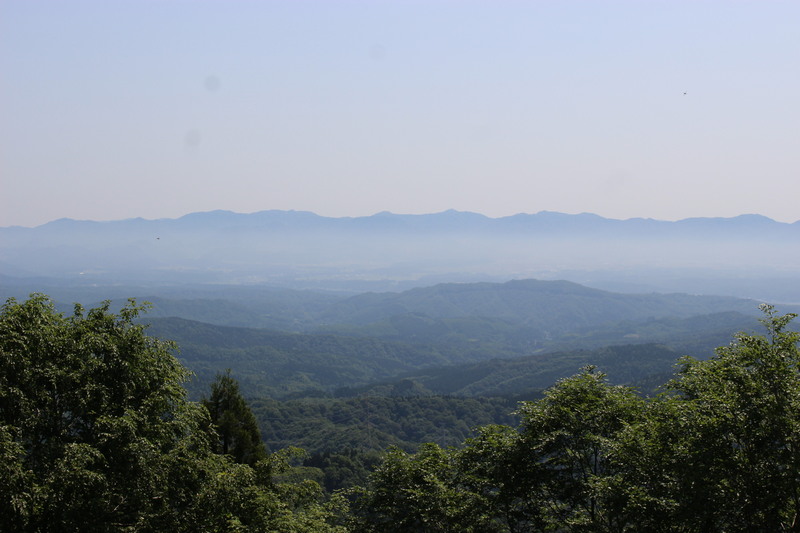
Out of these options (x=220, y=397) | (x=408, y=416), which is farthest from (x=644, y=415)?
(x=408, y=416)

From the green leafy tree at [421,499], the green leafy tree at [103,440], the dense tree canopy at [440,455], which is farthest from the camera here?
the green leafy tree at [421,499]

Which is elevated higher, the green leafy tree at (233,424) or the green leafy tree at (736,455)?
the green leafy tree at (736,455)

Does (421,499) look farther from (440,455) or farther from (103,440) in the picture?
(103,440)

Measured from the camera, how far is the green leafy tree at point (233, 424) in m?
26.8

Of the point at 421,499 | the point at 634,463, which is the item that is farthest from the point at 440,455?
the point at 634,463

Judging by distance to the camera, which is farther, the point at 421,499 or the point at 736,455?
the point at 421,499

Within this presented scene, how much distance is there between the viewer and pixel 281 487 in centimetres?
2048

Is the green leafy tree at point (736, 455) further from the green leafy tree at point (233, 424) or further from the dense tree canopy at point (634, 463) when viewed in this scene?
the green leafy tree at point (233, 424)

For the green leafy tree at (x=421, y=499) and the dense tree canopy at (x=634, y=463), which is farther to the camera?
the green leafy tree at (x=421, y=499)

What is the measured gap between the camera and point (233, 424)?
88.7ft

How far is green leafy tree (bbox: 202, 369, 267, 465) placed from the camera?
26766 mm

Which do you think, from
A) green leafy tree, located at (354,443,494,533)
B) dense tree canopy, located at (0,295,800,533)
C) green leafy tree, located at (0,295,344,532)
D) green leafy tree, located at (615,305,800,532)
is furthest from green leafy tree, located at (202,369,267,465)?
green leafy tree, located at (615,305,800,532)

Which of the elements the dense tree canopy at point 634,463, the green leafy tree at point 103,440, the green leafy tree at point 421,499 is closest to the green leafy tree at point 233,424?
the dense tree canopy at point 634,463

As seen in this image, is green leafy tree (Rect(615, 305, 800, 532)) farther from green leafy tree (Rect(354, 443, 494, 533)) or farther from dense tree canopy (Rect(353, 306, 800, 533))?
green leafy tree (Rect(354, 443, 494, 533))
